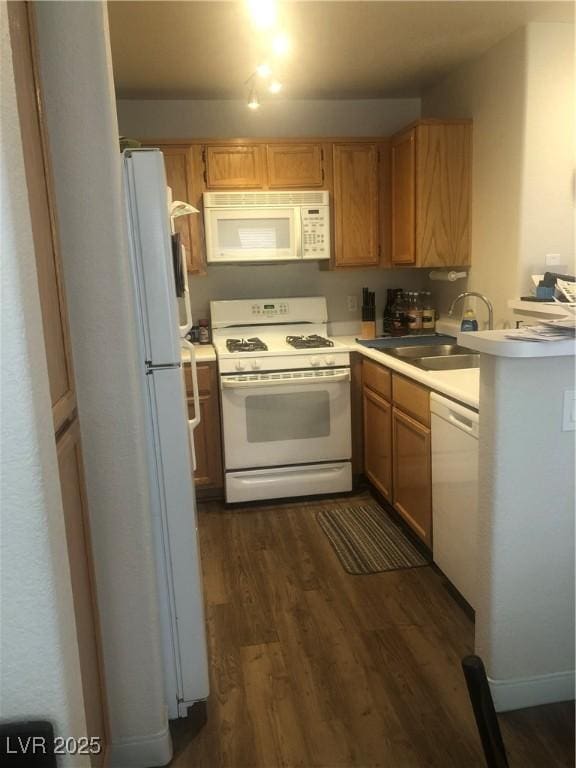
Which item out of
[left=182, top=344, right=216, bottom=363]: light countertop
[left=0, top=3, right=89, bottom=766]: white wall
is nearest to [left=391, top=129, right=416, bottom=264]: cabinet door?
[left=182, top=344, right=216, bottom=363]: light countertop

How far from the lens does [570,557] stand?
5.95 ft

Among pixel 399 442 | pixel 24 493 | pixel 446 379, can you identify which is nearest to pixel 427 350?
pixel 399 442

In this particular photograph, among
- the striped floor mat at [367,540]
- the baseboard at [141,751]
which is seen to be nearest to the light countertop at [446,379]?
the striped floor mat at [367,540]

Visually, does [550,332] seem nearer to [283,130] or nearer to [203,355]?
[203,355]

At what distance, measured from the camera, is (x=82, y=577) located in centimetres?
A: 132

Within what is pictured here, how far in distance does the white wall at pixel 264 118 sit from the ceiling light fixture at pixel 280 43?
0.87m

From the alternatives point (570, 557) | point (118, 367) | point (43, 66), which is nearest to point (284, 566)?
point (570, 557)

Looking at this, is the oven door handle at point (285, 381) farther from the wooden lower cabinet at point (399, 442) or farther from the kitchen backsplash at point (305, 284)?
the kitchen backsplash at point (305, 284)

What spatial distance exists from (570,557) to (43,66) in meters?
1.92

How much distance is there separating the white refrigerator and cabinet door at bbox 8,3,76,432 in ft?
0.97

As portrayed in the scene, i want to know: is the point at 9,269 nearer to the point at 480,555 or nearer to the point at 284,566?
the point at 480,555

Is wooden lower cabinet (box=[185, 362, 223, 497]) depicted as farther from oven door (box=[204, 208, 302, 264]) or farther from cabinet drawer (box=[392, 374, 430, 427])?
cabinet drawer (box=[392, 374, 430, 427])

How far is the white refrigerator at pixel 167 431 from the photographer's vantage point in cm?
155

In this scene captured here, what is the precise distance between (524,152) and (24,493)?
287 cm
